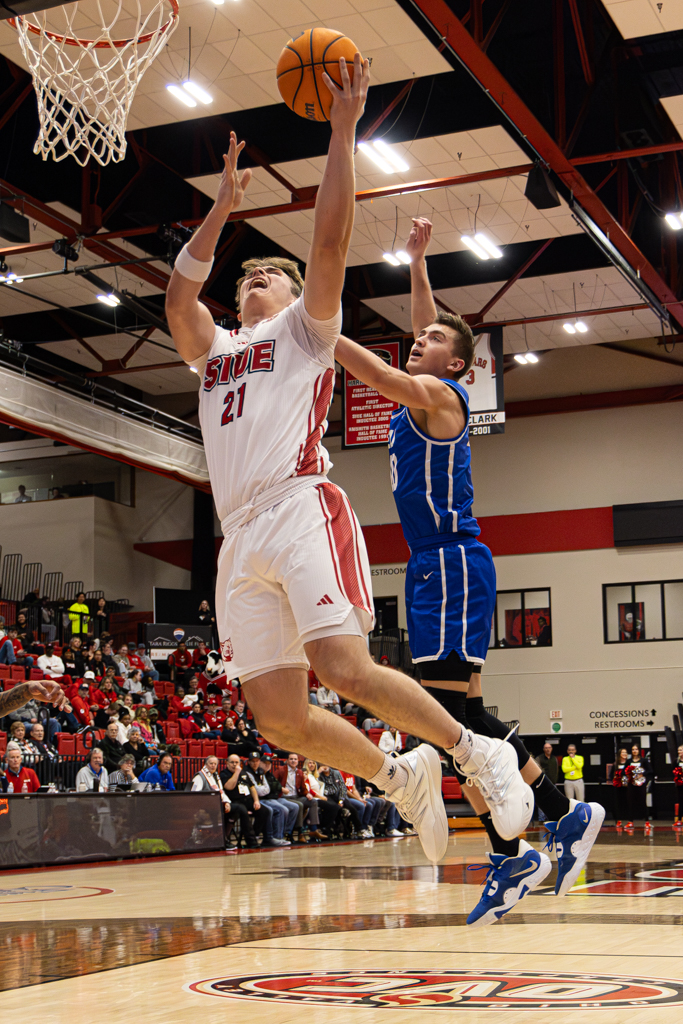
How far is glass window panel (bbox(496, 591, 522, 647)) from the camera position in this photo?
2980cm

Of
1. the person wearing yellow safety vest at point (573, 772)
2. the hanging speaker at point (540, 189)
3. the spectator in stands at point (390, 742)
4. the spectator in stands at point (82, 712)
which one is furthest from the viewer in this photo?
the person wearing yellow safety vest at point (573, 772)

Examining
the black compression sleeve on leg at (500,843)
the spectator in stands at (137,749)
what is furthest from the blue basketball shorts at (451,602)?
the spectator in stands at (137,749)

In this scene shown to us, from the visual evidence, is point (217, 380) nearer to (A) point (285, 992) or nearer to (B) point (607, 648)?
(A) point (285, 992)

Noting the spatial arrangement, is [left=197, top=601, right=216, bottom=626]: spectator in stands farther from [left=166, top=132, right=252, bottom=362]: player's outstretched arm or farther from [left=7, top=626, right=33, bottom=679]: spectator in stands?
[left=166, top=132, right=252, bottom=362]: player's outstretched arm

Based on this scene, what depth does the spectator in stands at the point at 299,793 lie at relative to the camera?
18406 mm

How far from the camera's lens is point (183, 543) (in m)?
32.5

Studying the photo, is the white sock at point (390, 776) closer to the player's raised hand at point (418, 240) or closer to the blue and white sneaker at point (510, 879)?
the blue and white sneaker at point (510, 879)

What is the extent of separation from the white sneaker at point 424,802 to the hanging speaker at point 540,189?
43.6 feet

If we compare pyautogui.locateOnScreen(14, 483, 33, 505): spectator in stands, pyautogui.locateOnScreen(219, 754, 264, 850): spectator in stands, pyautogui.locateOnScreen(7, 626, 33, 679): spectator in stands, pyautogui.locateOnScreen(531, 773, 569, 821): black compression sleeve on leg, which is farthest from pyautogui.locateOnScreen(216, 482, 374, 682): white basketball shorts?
pyautogui.locateOnScreen(14, 483, 33, 505): spectator in stands

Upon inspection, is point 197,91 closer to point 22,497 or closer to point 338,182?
point 338,182

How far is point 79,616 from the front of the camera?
1038 inches

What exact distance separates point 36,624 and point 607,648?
14.1 meters

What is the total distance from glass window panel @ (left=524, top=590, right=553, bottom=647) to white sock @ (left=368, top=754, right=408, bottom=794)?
84.4 ft

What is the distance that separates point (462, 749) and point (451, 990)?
880mm
